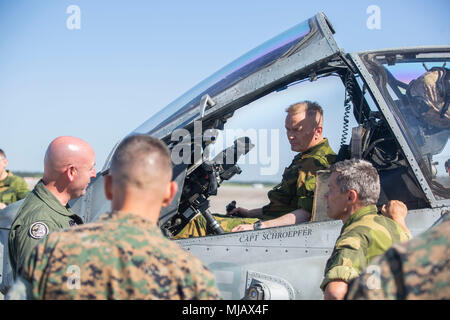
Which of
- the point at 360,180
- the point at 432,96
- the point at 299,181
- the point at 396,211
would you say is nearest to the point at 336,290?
the point at 360,180

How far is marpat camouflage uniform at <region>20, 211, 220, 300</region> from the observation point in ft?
4.71

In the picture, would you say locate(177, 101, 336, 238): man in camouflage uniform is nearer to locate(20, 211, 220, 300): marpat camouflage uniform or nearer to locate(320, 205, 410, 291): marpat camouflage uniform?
locate(320, 205, 410, 291): marpat camouflage uniform

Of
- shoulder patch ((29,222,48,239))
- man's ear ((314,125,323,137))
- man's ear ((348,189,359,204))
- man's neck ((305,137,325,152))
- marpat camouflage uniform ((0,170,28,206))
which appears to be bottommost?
shoulder patch ((29,222,48,239))

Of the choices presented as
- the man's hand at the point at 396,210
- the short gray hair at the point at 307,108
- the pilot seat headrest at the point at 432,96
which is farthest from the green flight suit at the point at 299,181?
the pilot seat headrest at the point at 432,96

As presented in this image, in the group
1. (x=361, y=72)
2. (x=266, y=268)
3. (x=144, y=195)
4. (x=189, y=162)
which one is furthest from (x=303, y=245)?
(x=144, y=195)

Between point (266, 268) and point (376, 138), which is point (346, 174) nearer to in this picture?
point (266, 268)

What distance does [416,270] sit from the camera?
4.14 ft

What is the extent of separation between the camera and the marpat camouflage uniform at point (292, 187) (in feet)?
11.2

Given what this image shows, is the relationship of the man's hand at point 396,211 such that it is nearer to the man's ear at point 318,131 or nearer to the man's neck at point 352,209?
the man's neck at point 352,209

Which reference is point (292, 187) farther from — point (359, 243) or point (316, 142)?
point (359, 243)

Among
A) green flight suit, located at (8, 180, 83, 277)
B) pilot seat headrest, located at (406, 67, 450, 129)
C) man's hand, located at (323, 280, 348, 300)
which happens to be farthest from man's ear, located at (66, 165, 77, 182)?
pilot seat headrest, located at (406, 67, 450, 129)

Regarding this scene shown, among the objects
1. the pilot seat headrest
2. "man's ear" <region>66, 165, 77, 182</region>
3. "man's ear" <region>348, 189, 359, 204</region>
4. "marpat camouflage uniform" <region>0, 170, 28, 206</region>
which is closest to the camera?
"man's ear" <region>348, 189, 359, 204</region>

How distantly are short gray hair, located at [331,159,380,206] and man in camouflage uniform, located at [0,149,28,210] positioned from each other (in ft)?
20.5

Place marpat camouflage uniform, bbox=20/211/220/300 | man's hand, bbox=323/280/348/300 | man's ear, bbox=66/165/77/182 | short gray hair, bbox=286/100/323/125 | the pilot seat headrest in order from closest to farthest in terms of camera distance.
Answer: marpat camouflage uniform, bbox=20/211/220/300 → man's hand, bbox=323/280/348/300 → man's ear, bbox=66/165/77/182 → the pilot seat headrest → short gray hair, bbox=286/100/323/125
